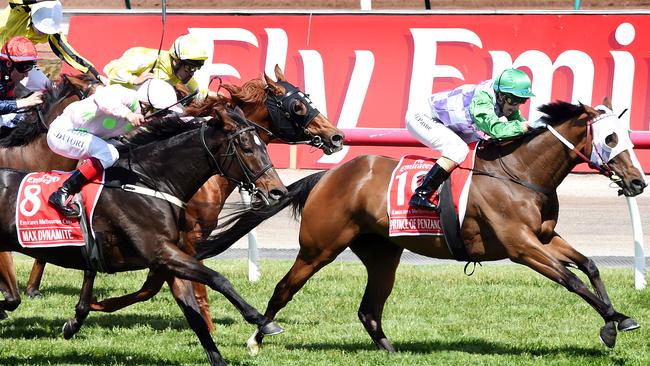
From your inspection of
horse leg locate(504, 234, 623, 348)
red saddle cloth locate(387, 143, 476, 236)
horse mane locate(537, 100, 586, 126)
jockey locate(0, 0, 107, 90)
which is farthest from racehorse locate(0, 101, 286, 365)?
jockey locate(0, 0, 107, 90)

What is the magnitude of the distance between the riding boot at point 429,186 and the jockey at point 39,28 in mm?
3084

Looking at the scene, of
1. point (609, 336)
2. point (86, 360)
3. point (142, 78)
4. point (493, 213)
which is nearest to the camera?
point (609, 336)

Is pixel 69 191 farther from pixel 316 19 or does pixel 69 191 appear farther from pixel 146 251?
pixel 316 19

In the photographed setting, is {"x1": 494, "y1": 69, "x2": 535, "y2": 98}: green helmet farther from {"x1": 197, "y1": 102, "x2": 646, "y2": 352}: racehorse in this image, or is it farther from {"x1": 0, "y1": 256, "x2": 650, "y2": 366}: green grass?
{"x1": 0, "y1": 256, "x2": 650, "y2": 366}: green grass

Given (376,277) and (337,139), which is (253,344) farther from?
(337,139)

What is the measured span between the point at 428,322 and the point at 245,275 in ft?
7.82

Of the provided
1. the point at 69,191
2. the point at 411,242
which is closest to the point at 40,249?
the point at 69,191

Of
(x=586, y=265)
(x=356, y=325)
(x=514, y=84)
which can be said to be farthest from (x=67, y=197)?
(x=586, y=265)

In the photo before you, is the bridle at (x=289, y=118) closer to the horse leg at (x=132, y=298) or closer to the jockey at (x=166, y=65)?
the jockey at (x=166, y=65)

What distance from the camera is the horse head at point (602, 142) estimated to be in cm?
750

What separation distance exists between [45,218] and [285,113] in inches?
84.0

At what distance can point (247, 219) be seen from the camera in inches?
324

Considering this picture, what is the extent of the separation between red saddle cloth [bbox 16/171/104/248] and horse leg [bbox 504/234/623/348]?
2699 millimetres

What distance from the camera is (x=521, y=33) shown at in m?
14.5
